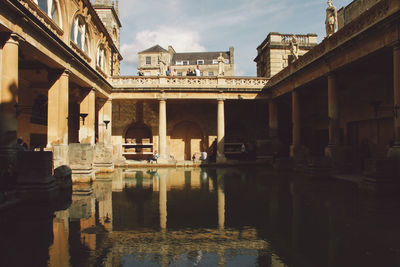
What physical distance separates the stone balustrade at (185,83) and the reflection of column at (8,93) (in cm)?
1248

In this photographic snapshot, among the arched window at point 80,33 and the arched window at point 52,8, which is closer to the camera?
the arched window at point 52,8

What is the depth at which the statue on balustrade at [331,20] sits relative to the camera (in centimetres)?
1378

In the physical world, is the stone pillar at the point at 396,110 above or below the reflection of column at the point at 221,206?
above

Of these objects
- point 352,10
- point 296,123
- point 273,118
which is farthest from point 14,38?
point 352,10

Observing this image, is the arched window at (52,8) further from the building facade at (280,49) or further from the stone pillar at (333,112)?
the building facade at (280,49)

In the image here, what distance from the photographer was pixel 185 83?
21453 mm

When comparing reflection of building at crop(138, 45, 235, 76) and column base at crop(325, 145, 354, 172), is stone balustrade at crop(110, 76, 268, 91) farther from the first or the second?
reflection of building at crop(138, 45, 235, 76)

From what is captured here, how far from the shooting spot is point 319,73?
1456 cm

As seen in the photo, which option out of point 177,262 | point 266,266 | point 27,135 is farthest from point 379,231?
point 27,135

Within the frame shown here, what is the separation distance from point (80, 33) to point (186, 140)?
46.3ft

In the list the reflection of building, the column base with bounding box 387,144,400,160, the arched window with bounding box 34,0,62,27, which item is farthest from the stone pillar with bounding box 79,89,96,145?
the reflection of building

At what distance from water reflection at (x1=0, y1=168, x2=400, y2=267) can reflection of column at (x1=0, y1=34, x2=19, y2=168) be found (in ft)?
8.99

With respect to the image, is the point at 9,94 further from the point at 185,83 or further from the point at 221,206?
the point at 185,83

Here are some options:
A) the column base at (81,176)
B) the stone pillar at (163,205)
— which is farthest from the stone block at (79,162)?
the stone pillar at (163,205)
